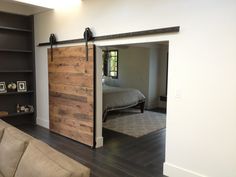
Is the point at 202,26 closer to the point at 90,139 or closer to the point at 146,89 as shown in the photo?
the point at 90,139

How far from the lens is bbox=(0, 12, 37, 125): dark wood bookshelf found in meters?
4.89

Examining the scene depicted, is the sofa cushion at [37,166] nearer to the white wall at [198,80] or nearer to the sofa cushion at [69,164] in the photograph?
the sofa cushion at [69,164]

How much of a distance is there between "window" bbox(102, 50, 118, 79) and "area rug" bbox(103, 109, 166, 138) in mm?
2238

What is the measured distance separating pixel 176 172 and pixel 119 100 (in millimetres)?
3415

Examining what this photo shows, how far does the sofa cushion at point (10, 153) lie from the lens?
1867 mm

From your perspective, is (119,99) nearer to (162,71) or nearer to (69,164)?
(162,71)

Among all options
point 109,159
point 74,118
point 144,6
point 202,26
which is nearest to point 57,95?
point 74,118

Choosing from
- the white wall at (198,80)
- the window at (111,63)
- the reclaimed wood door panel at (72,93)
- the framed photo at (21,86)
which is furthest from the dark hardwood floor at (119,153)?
the window at (111,63)

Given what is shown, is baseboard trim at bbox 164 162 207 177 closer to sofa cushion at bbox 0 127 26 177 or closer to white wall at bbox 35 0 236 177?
white wall at bbox 35 0 236 177

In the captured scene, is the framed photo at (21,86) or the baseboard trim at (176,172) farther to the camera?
the framed photo at (21,86)

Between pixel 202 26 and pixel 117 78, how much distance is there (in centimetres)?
599

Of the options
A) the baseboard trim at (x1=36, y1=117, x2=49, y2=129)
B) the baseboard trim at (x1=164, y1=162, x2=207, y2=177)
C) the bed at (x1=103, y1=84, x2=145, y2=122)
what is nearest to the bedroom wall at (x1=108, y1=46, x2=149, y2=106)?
the bed at (x1=103, y1=84, x2=145, y2=122)

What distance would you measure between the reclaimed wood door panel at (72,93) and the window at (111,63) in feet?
13.5

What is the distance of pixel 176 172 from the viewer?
9.31 ft
